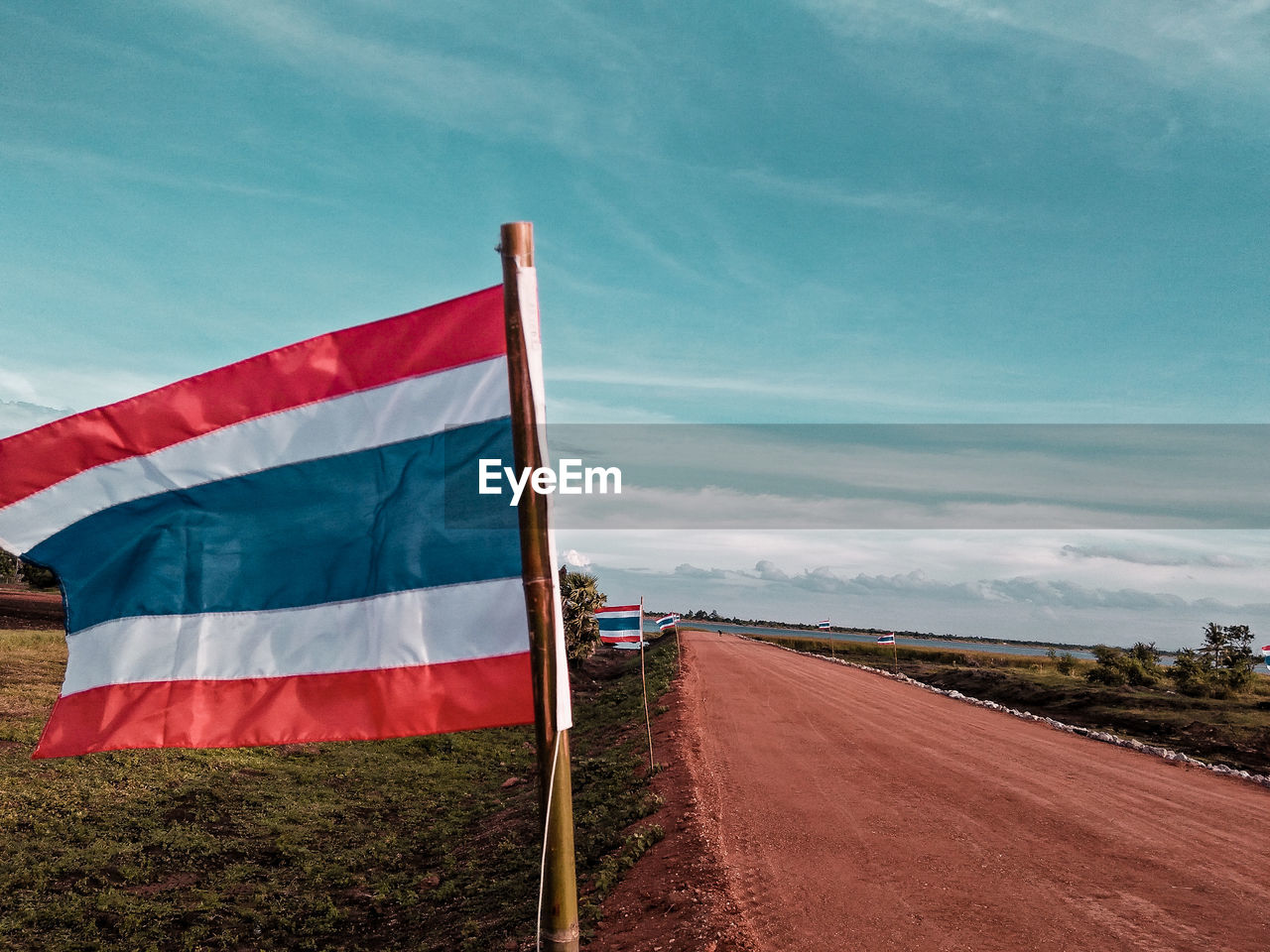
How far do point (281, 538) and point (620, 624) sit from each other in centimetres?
1759

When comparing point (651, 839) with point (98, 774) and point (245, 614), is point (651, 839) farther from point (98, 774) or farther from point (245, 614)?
point (98, 774)

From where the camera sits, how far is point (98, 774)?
64.4 feet

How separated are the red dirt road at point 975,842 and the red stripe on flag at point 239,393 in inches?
313

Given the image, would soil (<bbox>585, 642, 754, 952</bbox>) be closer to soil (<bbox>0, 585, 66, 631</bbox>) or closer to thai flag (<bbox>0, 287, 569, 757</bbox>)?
thai flag (<bbox>0, 287, 569, 757</bbox>)

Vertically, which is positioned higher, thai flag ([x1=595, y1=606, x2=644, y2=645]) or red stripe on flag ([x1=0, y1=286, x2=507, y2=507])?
red stripe on flag ([x1=0, y1=286, x2=507, y2=507])

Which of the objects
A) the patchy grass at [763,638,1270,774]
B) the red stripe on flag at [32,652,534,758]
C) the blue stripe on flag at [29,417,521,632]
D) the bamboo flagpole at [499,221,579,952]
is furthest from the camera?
the patchy grass at [763,638,1270,774]

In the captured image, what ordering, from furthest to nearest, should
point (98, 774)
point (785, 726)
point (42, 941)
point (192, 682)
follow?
point (785, 726)
point (98, 774)
point (42, 941)
point (192, 682)

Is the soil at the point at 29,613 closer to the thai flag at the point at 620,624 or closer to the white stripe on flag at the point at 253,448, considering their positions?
the thai flag at the point at 620,624

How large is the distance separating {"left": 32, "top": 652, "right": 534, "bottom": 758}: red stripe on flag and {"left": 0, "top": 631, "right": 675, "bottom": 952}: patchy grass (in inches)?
284

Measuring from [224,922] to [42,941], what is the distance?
2.58 meters

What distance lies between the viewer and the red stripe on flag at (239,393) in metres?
4.98

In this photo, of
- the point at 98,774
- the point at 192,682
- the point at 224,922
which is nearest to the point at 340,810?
the point at 98,774

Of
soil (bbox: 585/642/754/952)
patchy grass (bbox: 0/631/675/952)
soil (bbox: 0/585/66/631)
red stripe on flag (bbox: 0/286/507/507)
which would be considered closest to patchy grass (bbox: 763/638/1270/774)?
soil (bbox: 585/642/754/952)

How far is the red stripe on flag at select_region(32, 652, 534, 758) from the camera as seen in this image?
486cm
